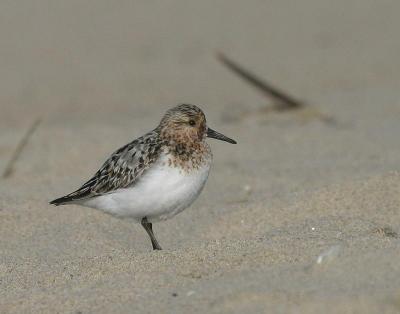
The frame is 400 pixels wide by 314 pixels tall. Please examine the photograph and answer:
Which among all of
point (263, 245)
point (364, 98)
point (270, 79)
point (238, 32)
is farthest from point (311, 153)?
point (238, 32)

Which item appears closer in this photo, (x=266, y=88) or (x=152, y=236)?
(x=152, y=236)

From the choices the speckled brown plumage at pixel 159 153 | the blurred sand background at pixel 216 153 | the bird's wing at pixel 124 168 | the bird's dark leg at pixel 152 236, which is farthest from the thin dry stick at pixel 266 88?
the bird's dark leg at pixel 152 236

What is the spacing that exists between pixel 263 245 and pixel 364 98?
6.03m

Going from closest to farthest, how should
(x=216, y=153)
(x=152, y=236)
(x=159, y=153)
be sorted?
(x=159, y=153) → (x=152, y=236) → (x=216, y=153)

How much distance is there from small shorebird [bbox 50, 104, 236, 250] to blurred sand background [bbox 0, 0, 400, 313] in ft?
0.82

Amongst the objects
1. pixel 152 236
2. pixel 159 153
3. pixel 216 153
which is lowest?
pixel 216 153

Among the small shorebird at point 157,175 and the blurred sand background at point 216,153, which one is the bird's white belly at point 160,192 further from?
the blurred sand background at point 216,153

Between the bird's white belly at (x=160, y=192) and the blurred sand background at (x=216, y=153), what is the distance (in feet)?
0.77

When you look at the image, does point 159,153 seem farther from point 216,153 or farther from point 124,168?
point 216,153

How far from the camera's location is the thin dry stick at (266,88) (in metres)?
8.45

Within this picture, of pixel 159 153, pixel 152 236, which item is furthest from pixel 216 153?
pixel 159 153

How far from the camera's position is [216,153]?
8336 mm

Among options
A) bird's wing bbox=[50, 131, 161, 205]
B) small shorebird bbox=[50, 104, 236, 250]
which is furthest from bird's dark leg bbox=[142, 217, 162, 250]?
bird's wing bbox=[50, 131, 161, 205]

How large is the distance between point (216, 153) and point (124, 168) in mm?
2927
